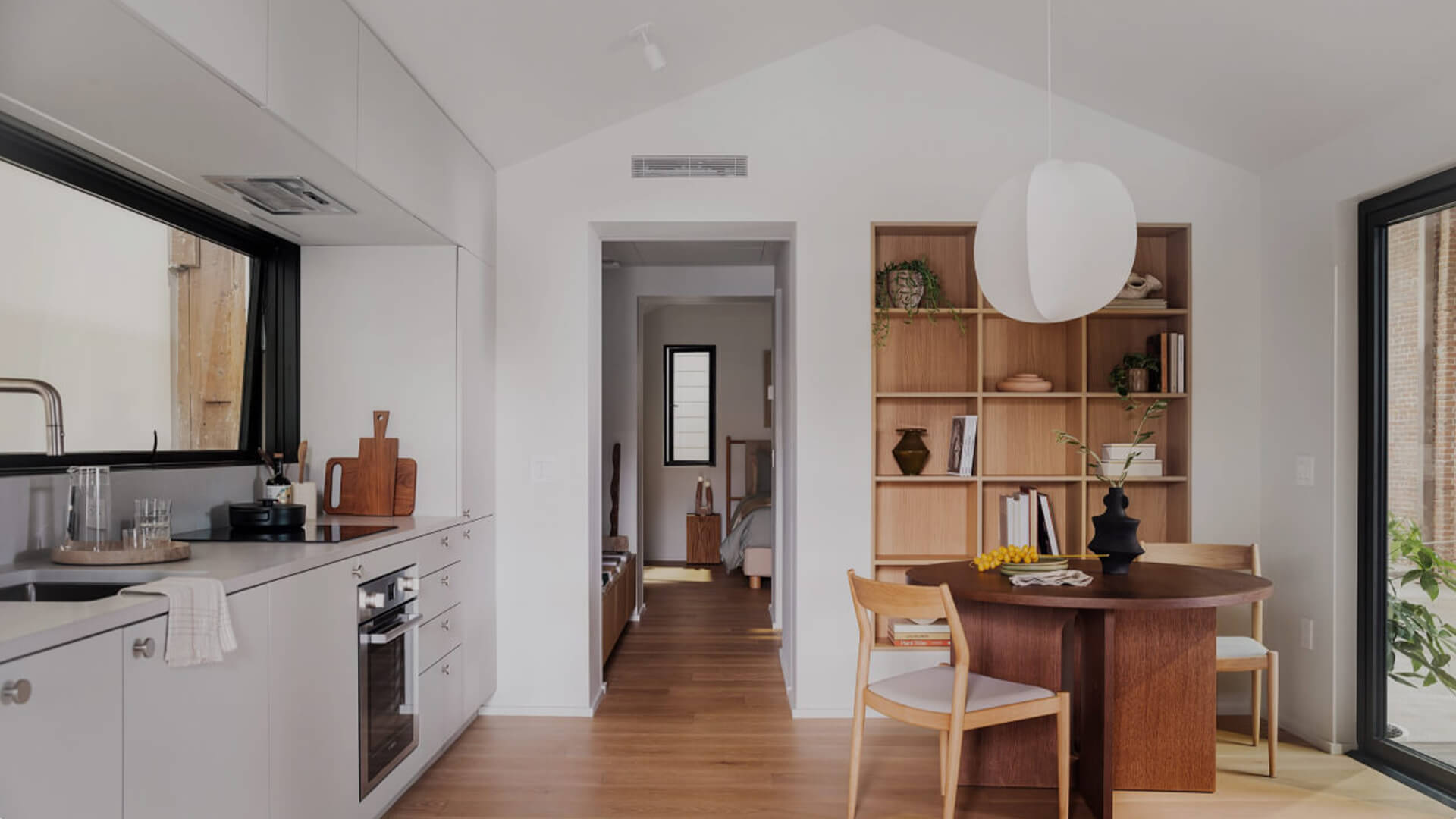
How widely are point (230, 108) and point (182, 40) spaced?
1.04 feet

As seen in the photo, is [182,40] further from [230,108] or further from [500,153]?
[500,153]

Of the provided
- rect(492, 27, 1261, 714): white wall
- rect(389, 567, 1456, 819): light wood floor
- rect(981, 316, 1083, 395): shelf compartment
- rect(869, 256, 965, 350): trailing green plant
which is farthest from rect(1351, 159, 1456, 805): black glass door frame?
rect(869, 256, 965, 350): trailing green plant

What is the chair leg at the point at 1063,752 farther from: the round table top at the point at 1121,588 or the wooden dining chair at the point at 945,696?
the round table top at the point at 1121,588

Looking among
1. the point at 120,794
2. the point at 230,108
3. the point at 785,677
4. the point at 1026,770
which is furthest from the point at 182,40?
the point at 785,677

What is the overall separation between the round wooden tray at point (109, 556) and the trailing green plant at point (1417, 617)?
159 inches

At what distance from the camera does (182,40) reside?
68.3 inches

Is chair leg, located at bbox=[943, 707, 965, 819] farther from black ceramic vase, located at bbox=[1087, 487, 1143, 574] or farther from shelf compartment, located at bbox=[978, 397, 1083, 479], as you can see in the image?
shelf compartment, located at bbox=[978, 397, 1083, 479]

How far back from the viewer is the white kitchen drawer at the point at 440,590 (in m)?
3.03

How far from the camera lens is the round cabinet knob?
132 centimetres

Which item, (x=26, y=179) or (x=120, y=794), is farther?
(x=26, y=179)

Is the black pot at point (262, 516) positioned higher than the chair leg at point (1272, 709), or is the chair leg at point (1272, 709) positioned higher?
the black pot at point (262, 516)

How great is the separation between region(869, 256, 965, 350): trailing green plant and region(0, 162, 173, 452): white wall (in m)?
2.78

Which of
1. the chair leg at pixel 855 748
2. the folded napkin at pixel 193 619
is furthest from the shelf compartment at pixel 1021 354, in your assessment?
the folded napkin at pixel 193 619

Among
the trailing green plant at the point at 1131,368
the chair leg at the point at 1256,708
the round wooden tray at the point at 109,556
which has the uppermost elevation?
the trailing green plant at the point at 1131,368
